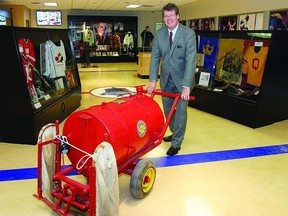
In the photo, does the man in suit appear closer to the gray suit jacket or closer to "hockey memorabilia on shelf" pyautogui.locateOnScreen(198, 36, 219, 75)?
the gray suit jacket

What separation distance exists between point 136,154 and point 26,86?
1.70 meters

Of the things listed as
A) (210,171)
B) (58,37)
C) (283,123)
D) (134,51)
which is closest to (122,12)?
(134,51)

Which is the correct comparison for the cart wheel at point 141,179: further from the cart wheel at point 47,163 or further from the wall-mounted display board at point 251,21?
the wall-mounted display board at point 251,21

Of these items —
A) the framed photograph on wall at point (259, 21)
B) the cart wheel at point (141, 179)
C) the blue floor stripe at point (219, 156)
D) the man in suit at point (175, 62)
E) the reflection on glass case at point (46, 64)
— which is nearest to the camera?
the cart wheel at point (141, 179)

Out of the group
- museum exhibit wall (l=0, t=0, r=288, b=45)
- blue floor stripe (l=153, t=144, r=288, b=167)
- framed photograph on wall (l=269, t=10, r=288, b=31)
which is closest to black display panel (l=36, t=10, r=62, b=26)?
museum exhibit wall (l=0, t=0, r=288, b=45)

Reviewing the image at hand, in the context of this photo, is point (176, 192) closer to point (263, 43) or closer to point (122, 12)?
point (263, 43)

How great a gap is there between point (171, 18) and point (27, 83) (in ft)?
6.15

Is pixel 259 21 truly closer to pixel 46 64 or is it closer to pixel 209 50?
pixel 209 50

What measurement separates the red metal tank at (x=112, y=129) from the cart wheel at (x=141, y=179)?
0.46 feet

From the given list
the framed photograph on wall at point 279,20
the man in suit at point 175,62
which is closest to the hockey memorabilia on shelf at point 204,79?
the man in suit at point 175,62

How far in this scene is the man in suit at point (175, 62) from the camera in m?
2.98

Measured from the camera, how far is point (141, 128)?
2.43m

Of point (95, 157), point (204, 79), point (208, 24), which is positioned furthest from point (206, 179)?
point (208, 24)

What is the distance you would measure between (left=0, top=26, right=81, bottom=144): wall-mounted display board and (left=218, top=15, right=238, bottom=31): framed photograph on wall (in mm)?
7720
